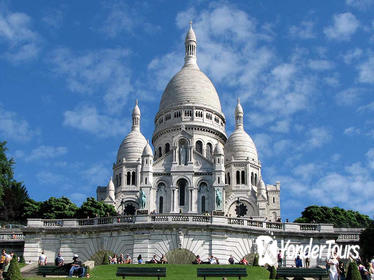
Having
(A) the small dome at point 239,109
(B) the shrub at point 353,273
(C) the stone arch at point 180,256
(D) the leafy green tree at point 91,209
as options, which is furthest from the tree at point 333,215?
(B) the shrub at point 353,273

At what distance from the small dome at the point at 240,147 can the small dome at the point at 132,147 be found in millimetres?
14785

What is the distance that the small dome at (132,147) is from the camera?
10519 centimetres

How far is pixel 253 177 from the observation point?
100938mm

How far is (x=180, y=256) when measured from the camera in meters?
42.8

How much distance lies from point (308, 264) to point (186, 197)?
5218cm

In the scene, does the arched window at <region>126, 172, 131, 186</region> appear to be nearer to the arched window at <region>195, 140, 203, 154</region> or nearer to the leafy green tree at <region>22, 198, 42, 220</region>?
the arched window at <region>195, 140, 203, 154</region>

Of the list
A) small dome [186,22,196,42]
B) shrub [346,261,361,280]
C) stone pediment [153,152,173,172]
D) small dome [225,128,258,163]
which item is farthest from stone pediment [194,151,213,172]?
shrub [346,261,361,280]

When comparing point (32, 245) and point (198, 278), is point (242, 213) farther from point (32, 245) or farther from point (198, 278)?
point (198, 278)

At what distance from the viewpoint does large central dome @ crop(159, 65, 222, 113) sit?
357 feet

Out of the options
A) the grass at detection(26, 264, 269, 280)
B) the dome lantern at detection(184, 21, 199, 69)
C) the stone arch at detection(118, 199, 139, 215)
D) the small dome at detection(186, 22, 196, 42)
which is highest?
the small dome at detection(186, 22, 196, 42)

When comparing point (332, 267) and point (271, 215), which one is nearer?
point (332, 267)

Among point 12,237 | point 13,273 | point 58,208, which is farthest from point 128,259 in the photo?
point 58,208

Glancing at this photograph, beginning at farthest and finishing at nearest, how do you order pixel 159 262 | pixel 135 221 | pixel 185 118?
1. pixel 185 118
2. pixel 135 221
3. pixel 159 262

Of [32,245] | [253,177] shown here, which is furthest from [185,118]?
Answer: [32,245]
